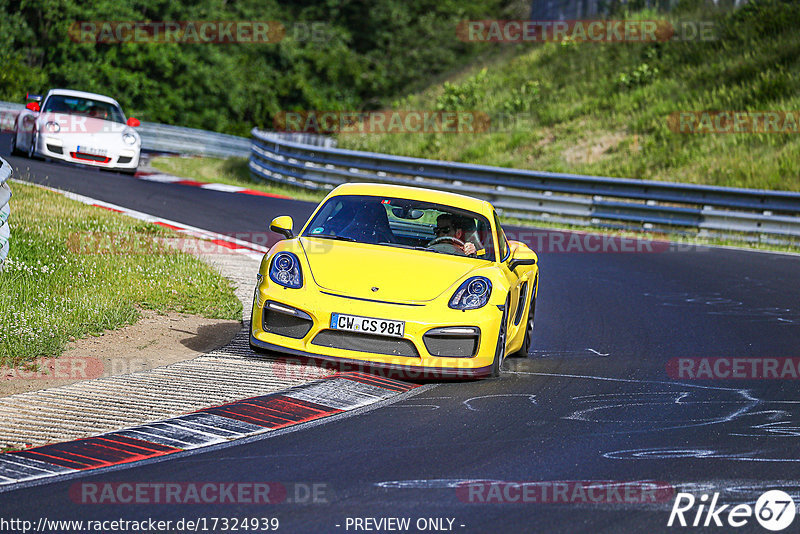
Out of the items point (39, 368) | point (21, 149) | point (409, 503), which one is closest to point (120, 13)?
point (21, 149)

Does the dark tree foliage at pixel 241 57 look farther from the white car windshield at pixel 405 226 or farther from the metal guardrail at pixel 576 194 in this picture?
the white car windshield at pixel 405 226

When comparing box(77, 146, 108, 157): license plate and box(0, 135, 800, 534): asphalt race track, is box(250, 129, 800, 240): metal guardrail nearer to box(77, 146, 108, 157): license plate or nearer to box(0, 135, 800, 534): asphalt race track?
box(77, 146, 108, 157): license plate

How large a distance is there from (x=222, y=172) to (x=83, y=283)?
71.3 feet

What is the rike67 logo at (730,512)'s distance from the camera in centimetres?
473

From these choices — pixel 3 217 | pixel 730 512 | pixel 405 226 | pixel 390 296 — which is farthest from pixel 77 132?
pixel 730 512

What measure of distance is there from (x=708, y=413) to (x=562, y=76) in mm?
27339

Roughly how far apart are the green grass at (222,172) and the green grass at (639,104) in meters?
3.27

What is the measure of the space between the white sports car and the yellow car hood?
47.4 ft

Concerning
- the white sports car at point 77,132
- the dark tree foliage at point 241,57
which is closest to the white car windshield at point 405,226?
the white sports car at point 77,132

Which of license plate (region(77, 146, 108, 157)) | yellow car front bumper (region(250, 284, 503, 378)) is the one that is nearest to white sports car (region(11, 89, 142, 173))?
license plate (region(77, 146, 108, 157))

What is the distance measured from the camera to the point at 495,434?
620 cm

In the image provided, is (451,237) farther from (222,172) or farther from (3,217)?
(222,172)

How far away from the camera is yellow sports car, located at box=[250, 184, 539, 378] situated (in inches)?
292

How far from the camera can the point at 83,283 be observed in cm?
1017
